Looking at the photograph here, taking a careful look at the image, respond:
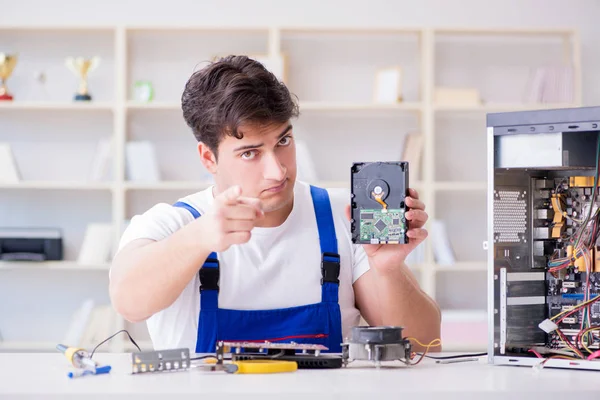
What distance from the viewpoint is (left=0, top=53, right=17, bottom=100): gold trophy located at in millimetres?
3982

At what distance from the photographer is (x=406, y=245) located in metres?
1.62

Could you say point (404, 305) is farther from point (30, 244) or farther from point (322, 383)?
point (30, 244)

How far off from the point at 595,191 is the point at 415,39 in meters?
2.93

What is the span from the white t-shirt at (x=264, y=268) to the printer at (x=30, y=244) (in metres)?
2.31

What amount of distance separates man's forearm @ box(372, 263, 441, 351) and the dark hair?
1.32 feet

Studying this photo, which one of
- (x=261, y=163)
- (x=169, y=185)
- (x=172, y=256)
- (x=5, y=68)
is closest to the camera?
(x=172, y=256)

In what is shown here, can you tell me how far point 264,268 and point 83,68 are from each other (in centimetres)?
255

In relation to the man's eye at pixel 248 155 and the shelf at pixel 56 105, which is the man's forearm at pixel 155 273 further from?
the shelf at pixel 56 105

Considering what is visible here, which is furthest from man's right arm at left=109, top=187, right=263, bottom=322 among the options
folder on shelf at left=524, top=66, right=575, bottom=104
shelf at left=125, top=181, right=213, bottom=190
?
folder on shelf at left=524, top=66, right=575, bottom=104

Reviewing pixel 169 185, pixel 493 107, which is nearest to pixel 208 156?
pixel 169 185

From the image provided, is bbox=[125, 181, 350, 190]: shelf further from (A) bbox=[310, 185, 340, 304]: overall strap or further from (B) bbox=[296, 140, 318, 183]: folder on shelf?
(A) bbox=[310, 185, 340, 304]: overall strap

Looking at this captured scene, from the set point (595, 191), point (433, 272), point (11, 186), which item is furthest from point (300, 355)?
point (11, 186)

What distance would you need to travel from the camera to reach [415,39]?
4289mm

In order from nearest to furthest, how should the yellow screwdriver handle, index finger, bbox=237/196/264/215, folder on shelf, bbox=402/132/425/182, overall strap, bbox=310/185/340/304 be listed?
1. the yellow screwdriver handle
2. index finger, bbox=237/196/264/215
3. overall strap, bbox=310/185/340/304
4. folder on shelf, bbox=402/132/425/182
